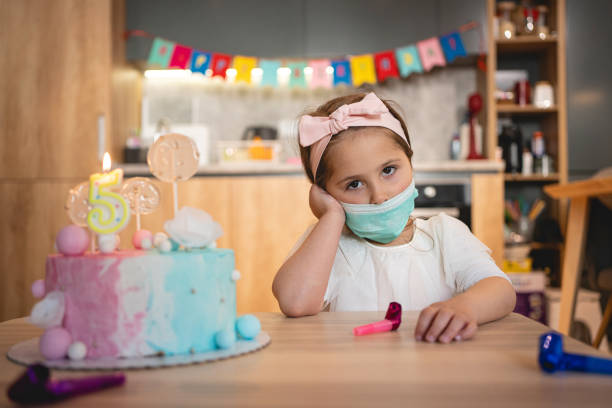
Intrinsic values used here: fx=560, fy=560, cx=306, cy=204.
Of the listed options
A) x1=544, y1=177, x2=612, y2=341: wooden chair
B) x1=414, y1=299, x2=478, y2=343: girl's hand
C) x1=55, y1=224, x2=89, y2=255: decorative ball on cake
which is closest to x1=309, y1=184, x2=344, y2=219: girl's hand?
x1=414, y1=299, x2=478, y2=343: girl's hand

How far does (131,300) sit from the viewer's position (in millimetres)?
522

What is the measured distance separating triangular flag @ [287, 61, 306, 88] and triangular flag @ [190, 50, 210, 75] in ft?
1.66

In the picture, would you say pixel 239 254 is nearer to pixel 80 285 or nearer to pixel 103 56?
pixel 103 56

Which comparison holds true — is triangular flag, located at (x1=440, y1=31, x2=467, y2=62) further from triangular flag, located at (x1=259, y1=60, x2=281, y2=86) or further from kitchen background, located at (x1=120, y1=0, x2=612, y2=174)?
triangular flag, located at (x1=259, y1=60, x2=281, y2=86)

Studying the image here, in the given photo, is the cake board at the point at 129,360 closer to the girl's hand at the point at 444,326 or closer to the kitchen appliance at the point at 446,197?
the girl's hand at the point at 444,326

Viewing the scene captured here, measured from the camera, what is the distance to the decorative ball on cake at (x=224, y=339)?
54 centimetres

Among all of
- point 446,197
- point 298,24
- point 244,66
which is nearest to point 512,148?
point 446,197

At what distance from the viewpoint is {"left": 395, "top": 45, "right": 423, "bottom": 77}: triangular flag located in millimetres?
3338

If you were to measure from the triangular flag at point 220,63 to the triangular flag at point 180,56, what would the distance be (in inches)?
Answer: 6.0

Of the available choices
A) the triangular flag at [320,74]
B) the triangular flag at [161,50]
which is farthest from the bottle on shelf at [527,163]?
the triangular flag at [161,50]

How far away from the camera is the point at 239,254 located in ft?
9.79

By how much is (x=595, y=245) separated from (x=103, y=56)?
266 centimetres

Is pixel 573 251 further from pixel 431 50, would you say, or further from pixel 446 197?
pixel 431 50

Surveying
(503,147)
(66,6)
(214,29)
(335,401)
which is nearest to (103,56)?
(66,6)
